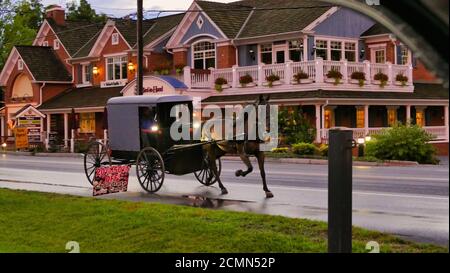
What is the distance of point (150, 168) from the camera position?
14.6 metres

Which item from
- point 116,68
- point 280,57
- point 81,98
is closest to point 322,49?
point 280,57

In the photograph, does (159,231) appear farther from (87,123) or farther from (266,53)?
(87,123)

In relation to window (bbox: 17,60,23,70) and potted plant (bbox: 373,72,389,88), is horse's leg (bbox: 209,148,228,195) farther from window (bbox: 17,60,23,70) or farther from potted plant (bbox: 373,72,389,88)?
window (bbox: 17,60,23,70)

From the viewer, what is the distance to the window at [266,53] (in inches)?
1475

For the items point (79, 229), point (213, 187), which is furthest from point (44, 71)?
point (79, 229)

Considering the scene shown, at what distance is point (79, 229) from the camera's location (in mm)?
8703

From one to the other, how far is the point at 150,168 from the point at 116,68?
3274cm

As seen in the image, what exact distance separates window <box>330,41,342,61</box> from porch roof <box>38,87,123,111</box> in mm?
13254

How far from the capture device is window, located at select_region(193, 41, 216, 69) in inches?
1573

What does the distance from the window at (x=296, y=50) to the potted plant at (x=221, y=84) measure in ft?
12.5

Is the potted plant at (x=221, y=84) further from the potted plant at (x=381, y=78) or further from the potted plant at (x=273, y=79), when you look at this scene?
the potted plant at (x=381, y=78)

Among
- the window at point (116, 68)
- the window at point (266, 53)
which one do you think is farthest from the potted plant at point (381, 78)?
the window at point (116, 68)

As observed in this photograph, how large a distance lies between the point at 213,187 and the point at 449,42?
44.9 feet
